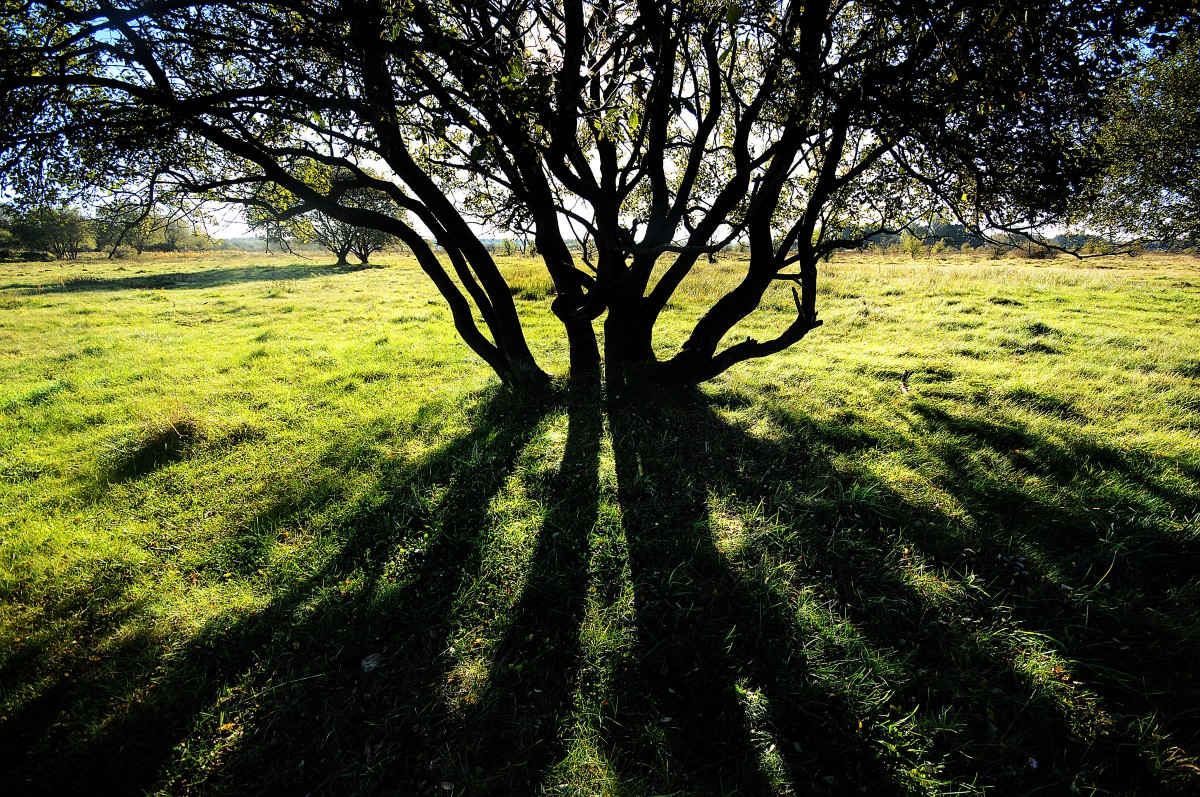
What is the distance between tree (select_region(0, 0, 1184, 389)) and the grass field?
2414 millimetres

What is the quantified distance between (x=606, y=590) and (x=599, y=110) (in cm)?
418

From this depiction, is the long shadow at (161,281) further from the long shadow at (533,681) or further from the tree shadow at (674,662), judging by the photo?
the long shadow at (533,681)

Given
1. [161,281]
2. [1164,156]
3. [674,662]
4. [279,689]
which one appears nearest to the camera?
[279,689]

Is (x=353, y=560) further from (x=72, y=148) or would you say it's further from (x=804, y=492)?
(x=72, y=148)

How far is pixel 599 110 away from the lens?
368 cm

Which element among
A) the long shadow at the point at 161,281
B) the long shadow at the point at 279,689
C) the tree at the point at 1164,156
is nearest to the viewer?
A: the long shadow at the point at 279,689

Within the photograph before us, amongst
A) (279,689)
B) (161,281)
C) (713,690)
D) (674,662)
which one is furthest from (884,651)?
(161,281)

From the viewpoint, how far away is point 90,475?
5578mm

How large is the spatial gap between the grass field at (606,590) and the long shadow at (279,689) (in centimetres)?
2

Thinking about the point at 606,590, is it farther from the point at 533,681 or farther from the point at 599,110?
the point at 599,110

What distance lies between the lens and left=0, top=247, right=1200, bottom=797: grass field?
2732 millimetres

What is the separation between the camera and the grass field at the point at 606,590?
8.96 feet

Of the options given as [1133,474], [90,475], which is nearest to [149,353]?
[90,475]

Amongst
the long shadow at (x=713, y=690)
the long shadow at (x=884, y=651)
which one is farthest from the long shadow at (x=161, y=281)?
the long shadow at (x=884, y=651)
